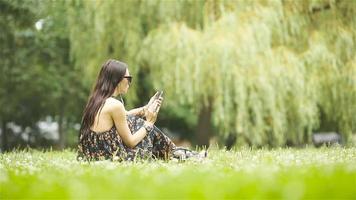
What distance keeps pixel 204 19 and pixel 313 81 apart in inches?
97.6

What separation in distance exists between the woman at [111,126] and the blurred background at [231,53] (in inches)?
208

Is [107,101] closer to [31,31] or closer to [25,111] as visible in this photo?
[31,31]

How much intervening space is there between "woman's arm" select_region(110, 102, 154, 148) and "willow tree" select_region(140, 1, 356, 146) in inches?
223

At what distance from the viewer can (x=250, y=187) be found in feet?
11.6

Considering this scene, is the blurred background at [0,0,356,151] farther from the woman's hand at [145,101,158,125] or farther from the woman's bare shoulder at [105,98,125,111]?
the woman's bare shoulder at [105,98,125,111]

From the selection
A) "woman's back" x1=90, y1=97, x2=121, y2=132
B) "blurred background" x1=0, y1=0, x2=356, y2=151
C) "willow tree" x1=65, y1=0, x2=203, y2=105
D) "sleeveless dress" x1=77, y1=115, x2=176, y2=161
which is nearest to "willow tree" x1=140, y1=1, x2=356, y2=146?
"blurred background" x1=0, y1=0, x2=356, y2=151

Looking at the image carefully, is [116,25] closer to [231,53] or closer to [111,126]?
[231,53]

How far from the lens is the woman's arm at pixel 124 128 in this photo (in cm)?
696

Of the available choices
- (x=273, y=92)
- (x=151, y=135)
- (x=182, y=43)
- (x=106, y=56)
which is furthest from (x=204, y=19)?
(x=151, y=135)

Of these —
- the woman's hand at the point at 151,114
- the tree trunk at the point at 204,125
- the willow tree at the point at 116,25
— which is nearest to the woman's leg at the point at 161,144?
the woman's hand at the point at 151,114

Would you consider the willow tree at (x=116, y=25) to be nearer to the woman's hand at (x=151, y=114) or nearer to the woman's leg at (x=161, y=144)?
the woman's leg at (x=161, y=144)

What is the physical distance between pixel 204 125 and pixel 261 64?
148 inches

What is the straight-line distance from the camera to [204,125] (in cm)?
1617

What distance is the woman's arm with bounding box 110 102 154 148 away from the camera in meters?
6.96
